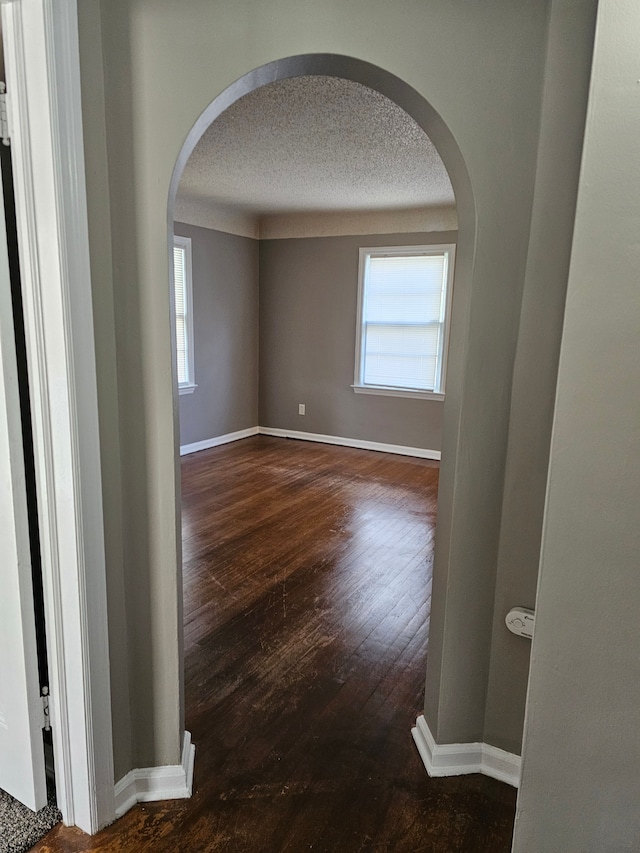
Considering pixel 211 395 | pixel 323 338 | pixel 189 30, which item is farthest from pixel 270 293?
pixel 189 30

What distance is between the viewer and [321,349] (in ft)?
20.5

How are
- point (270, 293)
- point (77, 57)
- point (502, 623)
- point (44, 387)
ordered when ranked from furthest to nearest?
point (270, 293)
point (502, 623)
point (44, 387)
point (77, 57)

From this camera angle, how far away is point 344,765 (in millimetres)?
1768

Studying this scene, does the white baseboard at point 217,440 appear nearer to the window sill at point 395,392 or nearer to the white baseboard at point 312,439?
the white baseboard at point 312,439

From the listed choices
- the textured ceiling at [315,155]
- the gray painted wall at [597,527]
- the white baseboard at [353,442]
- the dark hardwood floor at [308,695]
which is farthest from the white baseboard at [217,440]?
the gray painted wall at [597,527]

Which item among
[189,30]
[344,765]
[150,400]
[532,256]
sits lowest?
[344,765]

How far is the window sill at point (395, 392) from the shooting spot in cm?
568

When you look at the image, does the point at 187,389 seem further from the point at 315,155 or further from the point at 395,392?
the point at 315,155

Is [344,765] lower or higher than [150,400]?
lower

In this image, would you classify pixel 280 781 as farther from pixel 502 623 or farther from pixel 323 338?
pixel 323 338

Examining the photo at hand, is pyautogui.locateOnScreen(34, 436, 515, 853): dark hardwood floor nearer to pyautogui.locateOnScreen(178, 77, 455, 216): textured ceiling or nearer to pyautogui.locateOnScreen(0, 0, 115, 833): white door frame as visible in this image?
pyautogui.locateOnScreen(0, 0, 115, 833): white door frame

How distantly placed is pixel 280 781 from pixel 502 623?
0.87 metres

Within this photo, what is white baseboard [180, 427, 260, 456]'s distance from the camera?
574 centimetres

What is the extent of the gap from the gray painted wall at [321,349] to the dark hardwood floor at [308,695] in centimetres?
194
